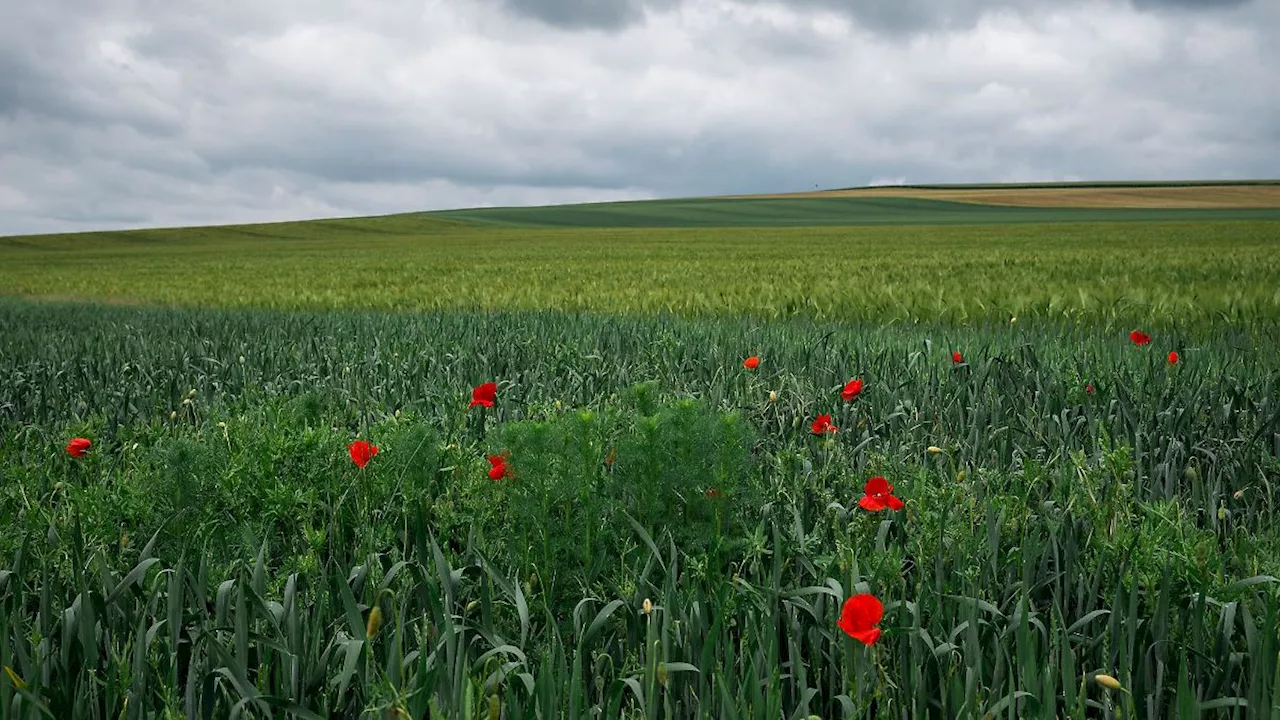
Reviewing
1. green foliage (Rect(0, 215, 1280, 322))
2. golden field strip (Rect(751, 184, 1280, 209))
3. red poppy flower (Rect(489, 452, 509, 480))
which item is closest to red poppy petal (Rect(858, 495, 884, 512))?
red poppy flower (Rect(489, 452, 509, 480))

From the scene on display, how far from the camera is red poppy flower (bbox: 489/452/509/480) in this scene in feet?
7.80

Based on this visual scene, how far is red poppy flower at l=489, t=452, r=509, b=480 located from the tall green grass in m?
0.05

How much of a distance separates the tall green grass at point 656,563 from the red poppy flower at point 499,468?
47 mm

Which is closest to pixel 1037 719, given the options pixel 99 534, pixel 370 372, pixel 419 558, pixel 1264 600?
pixel 1264 600

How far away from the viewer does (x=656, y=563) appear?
2426 mm

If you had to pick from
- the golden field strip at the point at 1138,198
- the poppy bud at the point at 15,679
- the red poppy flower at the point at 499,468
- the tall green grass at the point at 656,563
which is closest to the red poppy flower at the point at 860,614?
the tall green grass at the point at 656,563

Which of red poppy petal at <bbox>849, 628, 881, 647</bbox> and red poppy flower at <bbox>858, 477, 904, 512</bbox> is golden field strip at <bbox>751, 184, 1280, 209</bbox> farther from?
red poppy petal at <bbox>849, 628, 881, 647</bbox>

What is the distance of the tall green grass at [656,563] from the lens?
1806mm

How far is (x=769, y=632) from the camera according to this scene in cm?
185

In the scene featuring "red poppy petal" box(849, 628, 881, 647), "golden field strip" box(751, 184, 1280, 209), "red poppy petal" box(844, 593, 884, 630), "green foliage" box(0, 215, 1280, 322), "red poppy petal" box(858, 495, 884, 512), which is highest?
"golden field strip" box(751, 184, 1280, 209)

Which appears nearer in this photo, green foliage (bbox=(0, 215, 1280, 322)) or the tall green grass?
the tall green grass

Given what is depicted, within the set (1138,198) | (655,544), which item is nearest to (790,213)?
(1138,198)

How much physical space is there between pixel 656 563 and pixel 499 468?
487mm

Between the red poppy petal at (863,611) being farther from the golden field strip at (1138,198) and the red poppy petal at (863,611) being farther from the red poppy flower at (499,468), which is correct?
the golden field strip at (1138,198)
